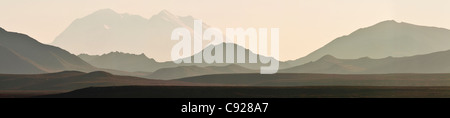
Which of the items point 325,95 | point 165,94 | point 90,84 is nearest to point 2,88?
point 90,84

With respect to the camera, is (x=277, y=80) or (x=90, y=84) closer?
(x=90, y=84)

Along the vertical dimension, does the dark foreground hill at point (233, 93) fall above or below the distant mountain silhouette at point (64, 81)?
above

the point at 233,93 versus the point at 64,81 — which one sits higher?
the point at 233,93

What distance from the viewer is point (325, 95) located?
92.1 metres

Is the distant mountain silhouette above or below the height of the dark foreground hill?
below

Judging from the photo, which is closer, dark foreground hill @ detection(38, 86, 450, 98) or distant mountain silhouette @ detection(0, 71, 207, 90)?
dark foreground hill @ detection(38, 86, 450, 98)

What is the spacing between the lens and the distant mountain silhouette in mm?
141488

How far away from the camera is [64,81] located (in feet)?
492

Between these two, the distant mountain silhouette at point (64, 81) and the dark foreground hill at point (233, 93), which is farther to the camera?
the distant mountain silhouette at point (64, 81)

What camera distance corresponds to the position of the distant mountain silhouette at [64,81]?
464ft
